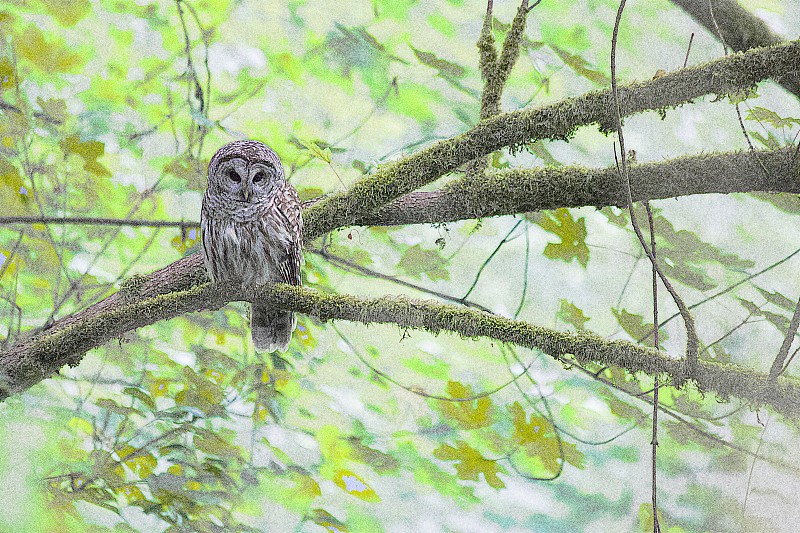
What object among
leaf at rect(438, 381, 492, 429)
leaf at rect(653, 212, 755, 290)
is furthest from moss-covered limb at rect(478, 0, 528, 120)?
leaf at rect(438, 381, 492, 429)

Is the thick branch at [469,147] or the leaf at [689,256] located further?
the leaf at [689,256]

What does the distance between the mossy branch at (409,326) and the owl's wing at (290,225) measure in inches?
14.9

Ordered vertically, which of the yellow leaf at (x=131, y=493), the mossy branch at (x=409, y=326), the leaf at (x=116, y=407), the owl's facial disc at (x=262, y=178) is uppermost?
the owl's facial disc at (x=262, y=178)

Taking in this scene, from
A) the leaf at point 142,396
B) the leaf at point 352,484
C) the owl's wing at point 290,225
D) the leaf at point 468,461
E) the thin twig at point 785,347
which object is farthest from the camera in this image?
the leaf at point 352,484

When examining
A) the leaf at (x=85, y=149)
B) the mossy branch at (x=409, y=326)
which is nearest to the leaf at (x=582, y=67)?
the mossy branch at (x=409, y=326)

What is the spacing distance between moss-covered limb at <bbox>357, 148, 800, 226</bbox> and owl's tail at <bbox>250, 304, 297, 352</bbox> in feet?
1.64

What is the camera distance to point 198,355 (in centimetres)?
243

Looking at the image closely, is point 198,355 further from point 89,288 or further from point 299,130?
point 299,130

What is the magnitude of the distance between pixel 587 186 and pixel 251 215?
911mm

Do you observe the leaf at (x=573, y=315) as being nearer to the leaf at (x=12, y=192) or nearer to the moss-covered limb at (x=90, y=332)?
the moss-covered limb at (x=90, y=332)

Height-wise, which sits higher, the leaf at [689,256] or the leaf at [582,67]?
the leaf at [582,67]

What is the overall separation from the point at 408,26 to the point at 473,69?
0.28m

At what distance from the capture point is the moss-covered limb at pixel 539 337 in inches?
36.1

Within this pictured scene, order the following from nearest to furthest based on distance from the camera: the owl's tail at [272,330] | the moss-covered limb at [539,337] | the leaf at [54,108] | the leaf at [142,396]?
1. the moss-covered limb at [539,337]
2. the owl's tail at [272,330]
3. the leaf at [142,396]
4. the leaf at [54,108]
